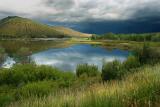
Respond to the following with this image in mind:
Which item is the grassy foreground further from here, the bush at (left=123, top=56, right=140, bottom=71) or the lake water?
the lake water

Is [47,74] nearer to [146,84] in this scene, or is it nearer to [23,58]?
[23,58]

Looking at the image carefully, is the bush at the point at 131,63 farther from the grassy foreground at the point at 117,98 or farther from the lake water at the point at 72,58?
the grassy foreground at the point at 117,98

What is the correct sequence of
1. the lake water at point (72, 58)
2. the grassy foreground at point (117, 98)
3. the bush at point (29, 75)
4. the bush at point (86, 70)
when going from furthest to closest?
the lake water at point (72, 58)
the bush at point (86, 70)
the bush at point (29, 75)
the grassy foreground at point (117, 98)

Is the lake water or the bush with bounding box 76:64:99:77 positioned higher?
the bush with bounding box 76:64:99:77

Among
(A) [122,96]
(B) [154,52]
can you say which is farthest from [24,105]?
(B) [154,52]

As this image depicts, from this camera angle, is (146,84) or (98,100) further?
(146,84)

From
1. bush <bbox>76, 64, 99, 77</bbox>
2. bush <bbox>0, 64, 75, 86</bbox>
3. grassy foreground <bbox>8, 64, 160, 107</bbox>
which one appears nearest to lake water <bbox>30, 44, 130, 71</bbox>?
bush <bbox>76, 64, 99, 77</bbox>

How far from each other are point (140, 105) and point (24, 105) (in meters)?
2.71

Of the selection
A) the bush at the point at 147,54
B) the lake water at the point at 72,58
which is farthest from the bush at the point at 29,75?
the bush at the point at 147,54

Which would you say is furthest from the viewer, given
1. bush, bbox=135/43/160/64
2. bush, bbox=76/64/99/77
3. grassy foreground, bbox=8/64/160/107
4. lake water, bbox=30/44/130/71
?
lake water, bbox=30/44/130/71

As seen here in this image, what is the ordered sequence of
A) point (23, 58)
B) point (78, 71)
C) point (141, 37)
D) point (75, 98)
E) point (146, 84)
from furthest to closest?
point (141, 37) < point (23, 58) < point (78, 71) < point (146, 84) < point (75, 98)

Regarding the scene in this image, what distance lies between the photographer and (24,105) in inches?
287

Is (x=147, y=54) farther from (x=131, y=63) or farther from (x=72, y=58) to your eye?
(x=72, y=58)

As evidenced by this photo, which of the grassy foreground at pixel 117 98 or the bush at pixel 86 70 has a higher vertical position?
the grassy foreground at pixel 117 98
